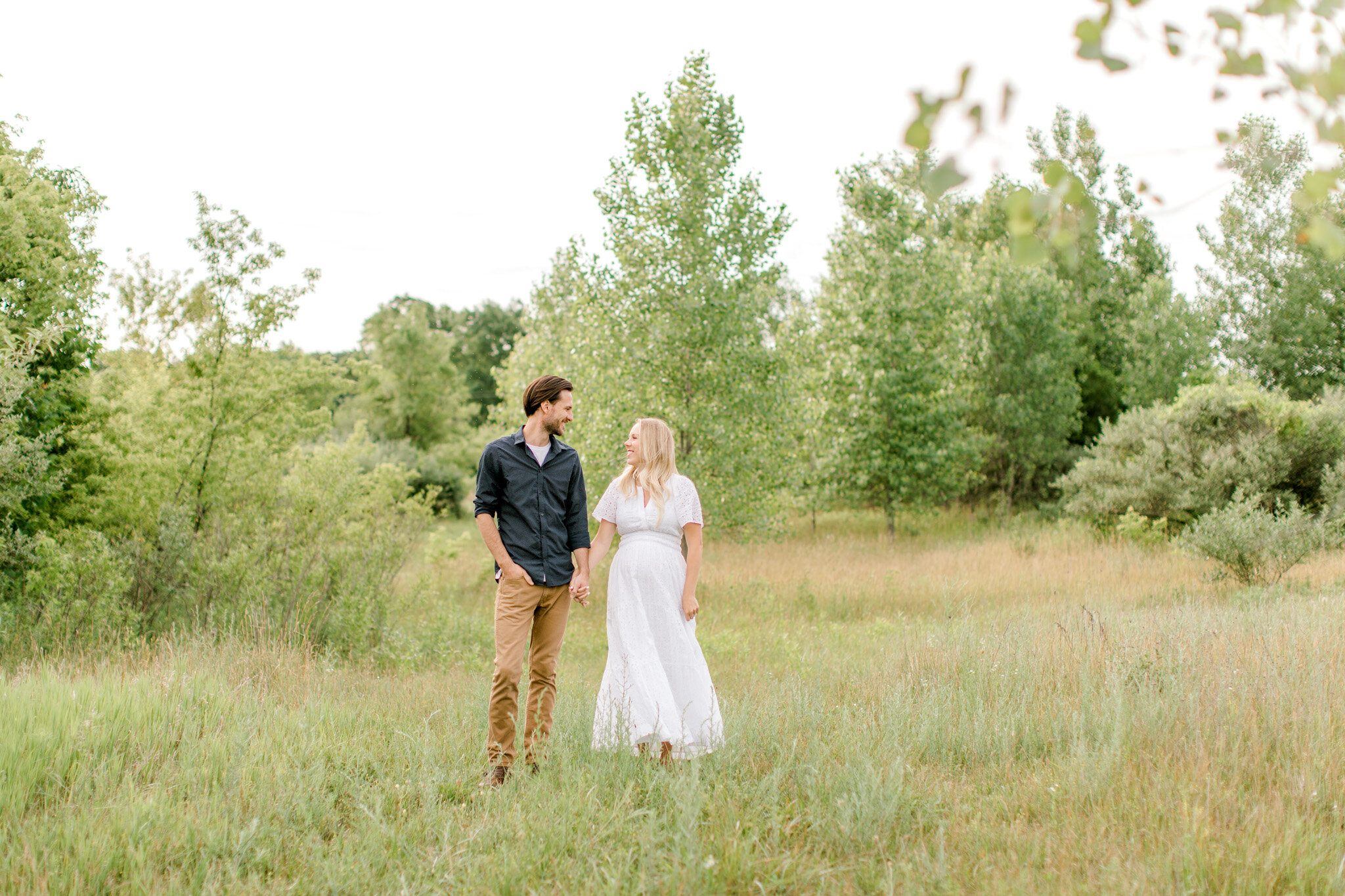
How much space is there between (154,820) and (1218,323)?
31.4 m

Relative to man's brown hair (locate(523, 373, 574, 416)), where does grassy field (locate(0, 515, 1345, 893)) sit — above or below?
below

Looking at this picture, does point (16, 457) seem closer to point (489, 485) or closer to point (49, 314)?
point (49, 314)

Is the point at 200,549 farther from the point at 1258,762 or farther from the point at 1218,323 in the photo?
the point at 1218,323

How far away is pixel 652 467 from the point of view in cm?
510

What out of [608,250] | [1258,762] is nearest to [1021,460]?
[608,250]

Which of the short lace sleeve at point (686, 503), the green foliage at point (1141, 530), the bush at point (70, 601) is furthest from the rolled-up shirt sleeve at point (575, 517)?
the green foliage at point (1141, 530)

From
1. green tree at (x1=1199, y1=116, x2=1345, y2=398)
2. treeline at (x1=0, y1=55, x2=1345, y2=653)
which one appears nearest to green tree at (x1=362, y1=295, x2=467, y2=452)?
treeline at (x1=0, y1=55, x2=1345, y2=653)

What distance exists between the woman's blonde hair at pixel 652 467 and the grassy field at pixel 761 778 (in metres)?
1.50

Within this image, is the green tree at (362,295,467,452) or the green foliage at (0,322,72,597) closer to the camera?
the green foliage at (0,322,72,597)

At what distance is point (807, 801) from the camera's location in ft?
13.1

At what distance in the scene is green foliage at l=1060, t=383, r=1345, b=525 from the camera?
15.9m

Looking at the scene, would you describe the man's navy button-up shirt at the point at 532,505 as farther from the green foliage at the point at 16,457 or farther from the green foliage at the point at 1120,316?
the green foliage at the point at 1120,316

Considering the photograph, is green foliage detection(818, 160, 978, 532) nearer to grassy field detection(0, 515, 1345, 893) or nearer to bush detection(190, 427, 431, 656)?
bush detection(190, 427, 431, 656)

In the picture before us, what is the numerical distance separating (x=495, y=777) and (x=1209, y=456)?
17.1 metres
